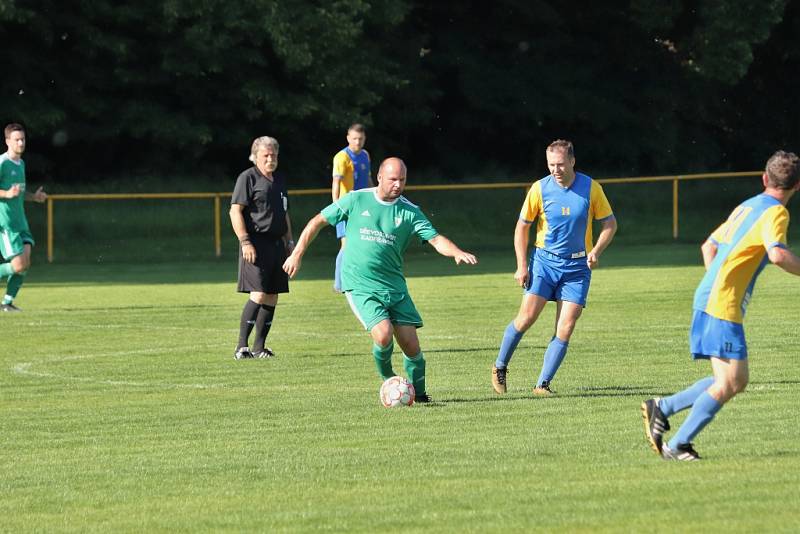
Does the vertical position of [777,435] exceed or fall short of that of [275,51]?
it falls short

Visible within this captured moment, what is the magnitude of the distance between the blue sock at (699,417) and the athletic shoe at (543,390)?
3.16m

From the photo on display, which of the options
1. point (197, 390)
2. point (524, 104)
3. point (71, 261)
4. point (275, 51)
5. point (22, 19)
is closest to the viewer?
point (197, 390)

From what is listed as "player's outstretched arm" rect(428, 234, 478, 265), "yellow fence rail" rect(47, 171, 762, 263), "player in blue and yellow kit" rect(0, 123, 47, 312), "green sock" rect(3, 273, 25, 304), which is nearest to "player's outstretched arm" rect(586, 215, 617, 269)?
"player's outstretched arm" rect(428, 234, 478, 265)

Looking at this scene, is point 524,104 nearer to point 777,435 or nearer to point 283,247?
point 283,247

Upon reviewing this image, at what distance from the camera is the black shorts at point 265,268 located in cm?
1468

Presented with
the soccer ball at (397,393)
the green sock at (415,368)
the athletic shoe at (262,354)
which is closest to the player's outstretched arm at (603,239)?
the green sock at (415,368)

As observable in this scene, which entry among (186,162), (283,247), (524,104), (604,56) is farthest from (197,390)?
(604,56)

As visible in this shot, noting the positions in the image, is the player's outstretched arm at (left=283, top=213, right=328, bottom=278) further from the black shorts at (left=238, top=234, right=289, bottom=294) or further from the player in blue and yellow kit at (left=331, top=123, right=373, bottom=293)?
the player in blue and yellow kit at (left=331, top=123, right=373, bottom=293)

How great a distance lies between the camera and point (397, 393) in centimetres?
1093

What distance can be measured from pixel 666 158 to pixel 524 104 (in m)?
4.96

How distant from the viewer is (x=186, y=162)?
4019 centimetres

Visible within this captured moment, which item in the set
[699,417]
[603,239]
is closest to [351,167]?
[603,239]

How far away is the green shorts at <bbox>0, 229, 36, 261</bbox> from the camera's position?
63.4ft

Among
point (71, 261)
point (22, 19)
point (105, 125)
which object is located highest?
point (22, 19)
